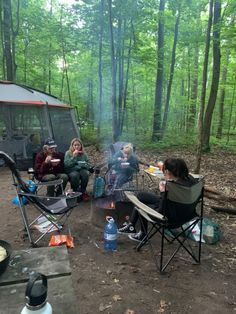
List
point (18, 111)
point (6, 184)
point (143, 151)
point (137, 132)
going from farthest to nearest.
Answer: point (137, 132)
point (143, 151)
point (18, 111)
point (6, 184)

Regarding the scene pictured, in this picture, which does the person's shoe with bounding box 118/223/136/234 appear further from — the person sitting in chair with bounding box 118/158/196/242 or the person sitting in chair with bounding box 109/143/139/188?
the person sitting in chair with bounding box 109/143/139/188

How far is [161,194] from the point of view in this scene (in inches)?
104

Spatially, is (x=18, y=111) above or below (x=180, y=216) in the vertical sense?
above

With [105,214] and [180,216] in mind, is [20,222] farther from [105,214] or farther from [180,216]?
[180,216]

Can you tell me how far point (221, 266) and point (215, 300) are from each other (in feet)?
1.88

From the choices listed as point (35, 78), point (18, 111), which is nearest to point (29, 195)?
point (18, 111)

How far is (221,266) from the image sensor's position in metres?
2.66

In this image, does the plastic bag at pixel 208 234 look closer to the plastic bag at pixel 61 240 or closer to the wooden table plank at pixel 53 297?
the plastic bag at pixel 61 240

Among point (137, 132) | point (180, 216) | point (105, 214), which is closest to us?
point (180, 216)

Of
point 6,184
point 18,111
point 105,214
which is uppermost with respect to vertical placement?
point 18,111

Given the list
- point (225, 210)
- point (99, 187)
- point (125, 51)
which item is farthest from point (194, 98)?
point (99, 187)

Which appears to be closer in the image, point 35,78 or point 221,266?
point 221,266

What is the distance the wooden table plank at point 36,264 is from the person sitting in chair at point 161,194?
4.21ft

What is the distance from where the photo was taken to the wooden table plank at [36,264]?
1264 mm
